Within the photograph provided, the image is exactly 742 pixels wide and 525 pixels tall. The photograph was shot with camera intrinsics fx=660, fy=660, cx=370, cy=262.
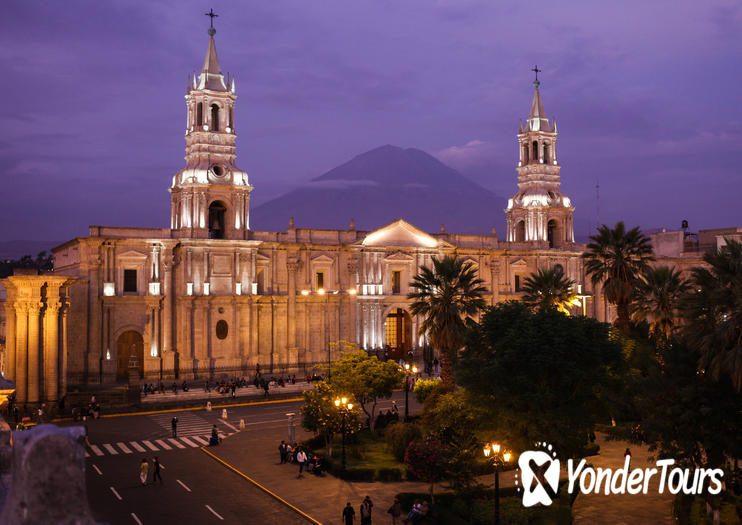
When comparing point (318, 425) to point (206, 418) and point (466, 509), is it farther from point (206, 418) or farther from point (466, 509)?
point (206, 418)

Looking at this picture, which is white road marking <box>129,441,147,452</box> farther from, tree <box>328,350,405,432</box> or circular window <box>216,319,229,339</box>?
circular window <box>216,319,229,339</box>

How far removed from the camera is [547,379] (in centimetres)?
2597

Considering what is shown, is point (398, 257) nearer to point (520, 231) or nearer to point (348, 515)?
point (520, 231)

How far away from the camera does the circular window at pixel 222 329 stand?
183 ft

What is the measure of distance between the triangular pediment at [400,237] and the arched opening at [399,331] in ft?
22.2

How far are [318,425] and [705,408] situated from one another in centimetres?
1828

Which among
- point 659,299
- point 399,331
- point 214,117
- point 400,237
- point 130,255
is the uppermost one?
point 214,117

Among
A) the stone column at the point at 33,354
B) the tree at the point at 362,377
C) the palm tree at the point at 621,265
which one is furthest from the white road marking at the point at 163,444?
the palm tree at the point at 621,265

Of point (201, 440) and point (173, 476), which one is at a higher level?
point (201, 440)

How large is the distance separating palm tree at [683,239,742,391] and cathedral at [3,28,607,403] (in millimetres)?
29831

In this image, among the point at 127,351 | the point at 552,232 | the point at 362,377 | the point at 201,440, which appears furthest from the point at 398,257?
the point at 201,440

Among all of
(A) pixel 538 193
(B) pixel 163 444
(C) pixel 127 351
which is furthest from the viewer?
(A) pixel 538 193

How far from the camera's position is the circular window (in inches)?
2196

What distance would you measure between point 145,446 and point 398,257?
34045 mm
